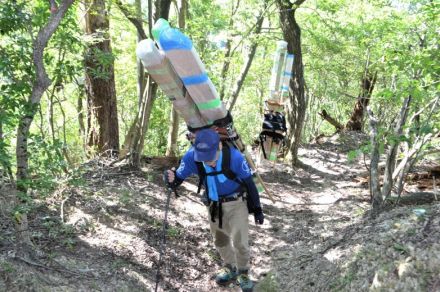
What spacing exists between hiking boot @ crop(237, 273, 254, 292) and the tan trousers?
0.33 feet

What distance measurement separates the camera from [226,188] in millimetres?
4551

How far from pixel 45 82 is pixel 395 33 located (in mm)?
5985

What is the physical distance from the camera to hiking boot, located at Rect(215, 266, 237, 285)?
16.8 feet

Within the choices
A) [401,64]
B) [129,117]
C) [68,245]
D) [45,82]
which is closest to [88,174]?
[68,245]

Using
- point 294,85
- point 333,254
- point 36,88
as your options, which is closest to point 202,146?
point 36,88

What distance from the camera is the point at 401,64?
A: 5.39 meters

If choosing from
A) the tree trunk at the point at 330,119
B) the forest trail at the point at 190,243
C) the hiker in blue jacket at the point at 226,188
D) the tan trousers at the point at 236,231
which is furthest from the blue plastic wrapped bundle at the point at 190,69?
the tree trunk at the point at 330,119

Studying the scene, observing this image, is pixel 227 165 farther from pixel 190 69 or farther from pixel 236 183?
pixel 190 69

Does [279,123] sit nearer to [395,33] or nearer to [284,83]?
[284,83]

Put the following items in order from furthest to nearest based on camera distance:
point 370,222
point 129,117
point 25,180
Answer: point 129,117
point 370,222
point 25,180

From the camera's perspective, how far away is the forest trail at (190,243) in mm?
3840

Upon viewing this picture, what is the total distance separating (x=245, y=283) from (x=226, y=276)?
378 mm

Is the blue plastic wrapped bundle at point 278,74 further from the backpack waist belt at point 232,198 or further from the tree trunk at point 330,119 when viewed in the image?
the tree trunk at point 330,119

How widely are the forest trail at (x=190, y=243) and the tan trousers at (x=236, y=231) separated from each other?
546 mm
